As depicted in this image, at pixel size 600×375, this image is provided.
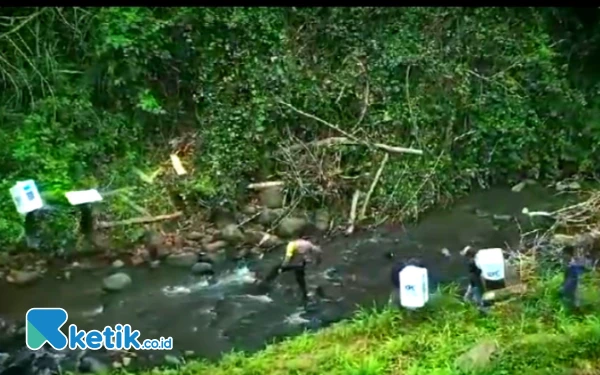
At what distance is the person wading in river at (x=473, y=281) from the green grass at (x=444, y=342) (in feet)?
0.09

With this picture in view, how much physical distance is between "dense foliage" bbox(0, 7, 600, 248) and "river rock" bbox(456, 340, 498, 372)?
1.60ft

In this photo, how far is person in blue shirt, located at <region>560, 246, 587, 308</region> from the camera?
2.22m

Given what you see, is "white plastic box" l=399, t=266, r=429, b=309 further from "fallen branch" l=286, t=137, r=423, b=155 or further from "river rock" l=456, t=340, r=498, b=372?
"fallen branch" l=286, t=137, r=423, b=155

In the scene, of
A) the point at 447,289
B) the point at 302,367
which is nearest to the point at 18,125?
the point at 302,367

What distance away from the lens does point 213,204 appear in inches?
94.2

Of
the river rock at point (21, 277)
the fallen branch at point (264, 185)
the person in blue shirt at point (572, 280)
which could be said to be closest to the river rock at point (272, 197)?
the fallen branch at point (264, 185)

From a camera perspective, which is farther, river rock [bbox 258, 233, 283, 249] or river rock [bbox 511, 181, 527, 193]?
river rock [bbox 511, 181, 527, 193]

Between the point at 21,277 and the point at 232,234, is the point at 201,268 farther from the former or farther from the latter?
the point at 21,277

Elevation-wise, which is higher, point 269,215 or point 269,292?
point 269,215

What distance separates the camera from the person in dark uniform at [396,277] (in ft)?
7.37

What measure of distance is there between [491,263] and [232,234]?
70 centimetres

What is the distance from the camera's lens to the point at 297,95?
7.90 feet

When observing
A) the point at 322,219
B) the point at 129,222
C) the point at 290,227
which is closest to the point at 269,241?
the point at 290,227

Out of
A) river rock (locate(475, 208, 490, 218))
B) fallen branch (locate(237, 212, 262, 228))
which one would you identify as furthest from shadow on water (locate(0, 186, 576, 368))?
fallen branch (locate(237, 212, 262, 228))
